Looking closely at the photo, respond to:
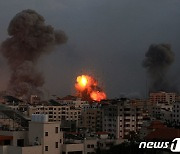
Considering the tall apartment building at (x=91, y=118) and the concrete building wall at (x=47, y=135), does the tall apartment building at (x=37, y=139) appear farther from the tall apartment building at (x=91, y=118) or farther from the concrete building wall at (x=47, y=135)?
the tall apartment building at (x=91, y=118)

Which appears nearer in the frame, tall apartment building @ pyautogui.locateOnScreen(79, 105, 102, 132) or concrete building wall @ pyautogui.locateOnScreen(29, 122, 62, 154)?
concrete building wall @ pyautogui.locateOnScreen(29, 122, 62, 154)

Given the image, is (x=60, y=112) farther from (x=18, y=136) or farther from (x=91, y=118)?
(x=18, y=136)

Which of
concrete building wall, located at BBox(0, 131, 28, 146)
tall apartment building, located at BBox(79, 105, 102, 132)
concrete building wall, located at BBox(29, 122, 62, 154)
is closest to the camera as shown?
concrete building wall, located at BBox(29, 122, 62, 154)

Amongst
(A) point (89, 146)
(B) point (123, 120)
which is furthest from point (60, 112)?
(A) point (89, 146)

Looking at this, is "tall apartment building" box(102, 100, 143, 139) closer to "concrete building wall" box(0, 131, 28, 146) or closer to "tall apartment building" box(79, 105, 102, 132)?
"tall apartment building" box(79, 105, 102, 132)

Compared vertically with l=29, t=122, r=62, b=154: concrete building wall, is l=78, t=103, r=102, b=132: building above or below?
above

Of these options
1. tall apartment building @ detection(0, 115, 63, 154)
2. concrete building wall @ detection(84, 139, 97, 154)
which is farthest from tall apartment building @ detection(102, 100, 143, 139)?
tall apartment building @ detection(0, 115, 63, 154)

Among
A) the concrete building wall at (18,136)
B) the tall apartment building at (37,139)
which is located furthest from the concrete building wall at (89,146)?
the concrete building wall at (18,136)

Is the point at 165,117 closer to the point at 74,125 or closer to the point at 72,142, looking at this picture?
the point at 74,125

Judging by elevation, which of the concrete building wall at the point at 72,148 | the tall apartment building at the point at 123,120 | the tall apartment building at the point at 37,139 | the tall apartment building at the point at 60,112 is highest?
the tall apartment building at the point at 60,112

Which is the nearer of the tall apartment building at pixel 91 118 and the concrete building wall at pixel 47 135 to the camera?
the concrete building wall at pixel 47 135

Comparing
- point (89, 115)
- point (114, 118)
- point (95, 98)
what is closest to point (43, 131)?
point (114, 118)

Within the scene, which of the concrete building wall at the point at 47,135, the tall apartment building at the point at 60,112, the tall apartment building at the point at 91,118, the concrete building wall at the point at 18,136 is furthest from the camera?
the tall apartment building at the point at 60,112

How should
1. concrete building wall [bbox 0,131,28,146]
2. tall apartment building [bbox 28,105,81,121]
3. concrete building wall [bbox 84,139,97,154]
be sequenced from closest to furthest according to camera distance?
concrete building wall [bbox 0,131,28,146], concrete building wall [bbox 84,139,97,154], tall apartment building [bbox 28,105,81,121]
